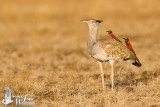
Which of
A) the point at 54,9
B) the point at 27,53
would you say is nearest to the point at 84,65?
the point at 27,53

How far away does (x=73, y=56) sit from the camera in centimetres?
978

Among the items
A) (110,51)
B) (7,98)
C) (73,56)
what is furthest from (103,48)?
(73,56)

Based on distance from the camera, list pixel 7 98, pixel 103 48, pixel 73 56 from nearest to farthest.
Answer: pixel 7 98, pixel 103 48, pixel 73 56

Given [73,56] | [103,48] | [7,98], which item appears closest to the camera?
[7,98]

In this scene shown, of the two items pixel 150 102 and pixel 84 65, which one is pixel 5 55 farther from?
pixel 150 102

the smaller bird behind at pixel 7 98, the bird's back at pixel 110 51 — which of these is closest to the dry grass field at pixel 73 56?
the smaller bird behind at pixel 7 98

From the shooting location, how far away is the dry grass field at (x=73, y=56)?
5.65 m

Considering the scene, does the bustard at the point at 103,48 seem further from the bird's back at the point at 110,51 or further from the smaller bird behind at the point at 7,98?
the smaller bird behind at the point at 7,98

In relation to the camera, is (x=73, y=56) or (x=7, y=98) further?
(x=73, y=56)

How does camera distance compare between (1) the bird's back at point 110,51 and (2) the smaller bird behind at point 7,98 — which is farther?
(1) the bird's back at point 110,51

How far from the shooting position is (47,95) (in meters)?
5.79

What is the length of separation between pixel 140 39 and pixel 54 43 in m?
2.81

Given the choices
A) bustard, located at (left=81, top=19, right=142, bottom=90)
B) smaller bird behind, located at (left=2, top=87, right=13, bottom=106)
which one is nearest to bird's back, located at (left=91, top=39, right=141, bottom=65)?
bustard, located at (left=81, top=19, right=142, bottom=90)

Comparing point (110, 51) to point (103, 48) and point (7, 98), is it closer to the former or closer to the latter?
point (103, 48)
